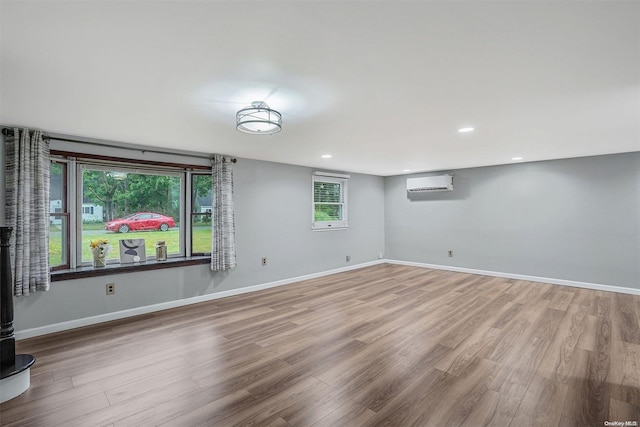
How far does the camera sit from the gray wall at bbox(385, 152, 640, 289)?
4.72 metres

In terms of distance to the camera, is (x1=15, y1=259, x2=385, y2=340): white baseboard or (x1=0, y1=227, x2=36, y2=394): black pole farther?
(x1=15, y1=259, x2=385, y2=340): white baseboard

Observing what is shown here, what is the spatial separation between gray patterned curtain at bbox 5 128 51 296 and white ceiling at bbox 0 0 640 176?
262mm

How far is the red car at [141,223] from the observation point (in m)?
4.00

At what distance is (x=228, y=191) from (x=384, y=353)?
3.13 meters

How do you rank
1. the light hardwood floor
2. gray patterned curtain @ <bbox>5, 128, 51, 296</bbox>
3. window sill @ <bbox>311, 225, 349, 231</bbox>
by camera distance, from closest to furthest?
1. the light hardwood floor
2. gray patterned curtain @ <bbox>5, 128, 51, 296</bbox>
3. window sill @ <bbox>311, 225, 349, 231</bbox>

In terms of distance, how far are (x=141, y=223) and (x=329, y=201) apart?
3.57 m

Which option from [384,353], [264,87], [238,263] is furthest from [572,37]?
[238,263]

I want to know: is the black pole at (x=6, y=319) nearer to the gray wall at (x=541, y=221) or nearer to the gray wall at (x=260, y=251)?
the gray wall at (x=260, y=251)

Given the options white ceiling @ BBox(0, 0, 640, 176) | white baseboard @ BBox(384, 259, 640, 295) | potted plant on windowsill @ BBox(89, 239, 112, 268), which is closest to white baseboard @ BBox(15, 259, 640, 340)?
white baseboard @ BBox(384, 259, 640, 295)

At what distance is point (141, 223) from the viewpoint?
13.7ft

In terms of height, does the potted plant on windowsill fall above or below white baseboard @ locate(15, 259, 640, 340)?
above

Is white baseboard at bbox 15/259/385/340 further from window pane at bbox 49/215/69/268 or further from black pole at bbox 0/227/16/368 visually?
black pole at bbox 0/227/16/368

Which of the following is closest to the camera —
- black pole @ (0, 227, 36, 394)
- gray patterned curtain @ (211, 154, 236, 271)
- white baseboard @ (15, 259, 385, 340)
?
black pole @ (0, 227, 36, 394)

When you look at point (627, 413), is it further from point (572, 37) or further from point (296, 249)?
point (296, 249)
